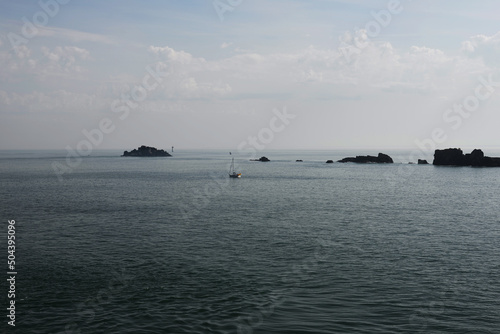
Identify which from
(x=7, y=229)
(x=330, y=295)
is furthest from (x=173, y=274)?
(x=7, y=229)

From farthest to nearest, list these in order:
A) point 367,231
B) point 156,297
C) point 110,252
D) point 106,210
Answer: point 106,210 < point 367,231 < point 110,252 < point 156,297

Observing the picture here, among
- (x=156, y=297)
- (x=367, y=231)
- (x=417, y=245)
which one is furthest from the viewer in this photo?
(x=367, y=231)

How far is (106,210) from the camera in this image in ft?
232

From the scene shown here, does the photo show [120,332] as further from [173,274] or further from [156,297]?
[173,274]

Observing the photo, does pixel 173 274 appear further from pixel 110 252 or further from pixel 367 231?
pixel 367 231

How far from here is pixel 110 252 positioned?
136 feet

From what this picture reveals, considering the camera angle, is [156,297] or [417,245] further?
[417,245]

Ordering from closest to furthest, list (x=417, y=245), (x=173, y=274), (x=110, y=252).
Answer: (x=173, y=274), (x=110, y=252), (x=417, y=245)

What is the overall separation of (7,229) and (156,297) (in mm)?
34970

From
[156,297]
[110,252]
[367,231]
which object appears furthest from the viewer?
[367,231]

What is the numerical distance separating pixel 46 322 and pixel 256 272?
1675 cm

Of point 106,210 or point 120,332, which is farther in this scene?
point 106,210

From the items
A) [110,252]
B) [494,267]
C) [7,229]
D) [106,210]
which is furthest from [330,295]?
[106,210]

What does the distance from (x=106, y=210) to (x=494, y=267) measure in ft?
194
